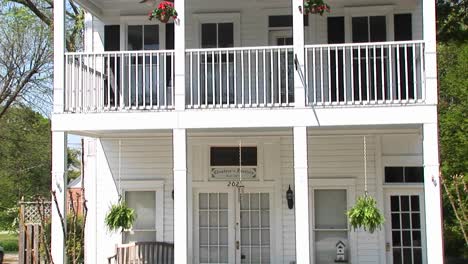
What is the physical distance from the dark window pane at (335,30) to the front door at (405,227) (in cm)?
362

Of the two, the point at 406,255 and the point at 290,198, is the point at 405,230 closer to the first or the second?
the point at 406,255

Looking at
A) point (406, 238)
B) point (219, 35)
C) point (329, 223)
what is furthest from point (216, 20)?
point (406, 238)

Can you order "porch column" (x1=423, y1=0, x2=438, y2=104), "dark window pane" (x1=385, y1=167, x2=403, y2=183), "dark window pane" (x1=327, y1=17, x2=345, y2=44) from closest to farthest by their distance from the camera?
"porch column" (x1=423, y1=0, x2=438, y2=104) → "dark window pane" (x1=327, y1=17, x2=345, y2=44) → "dark window pane" (x1=385, y1=167, x2=403, y2=183)

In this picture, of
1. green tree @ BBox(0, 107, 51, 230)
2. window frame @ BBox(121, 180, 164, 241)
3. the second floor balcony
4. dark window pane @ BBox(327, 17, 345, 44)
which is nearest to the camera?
the second floor balcony

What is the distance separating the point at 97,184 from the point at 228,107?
4529 millimetres

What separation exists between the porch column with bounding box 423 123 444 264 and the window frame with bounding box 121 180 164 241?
614 cm

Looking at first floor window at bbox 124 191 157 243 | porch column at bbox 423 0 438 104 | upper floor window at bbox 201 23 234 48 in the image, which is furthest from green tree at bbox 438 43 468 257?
first floor window at bbox 124 191 157 243

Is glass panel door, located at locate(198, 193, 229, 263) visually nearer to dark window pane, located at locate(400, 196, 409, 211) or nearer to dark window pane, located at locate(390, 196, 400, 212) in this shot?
dark window pane, located at locate(390, 196, 400, 212)

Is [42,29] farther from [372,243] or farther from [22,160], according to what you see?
[372,243]

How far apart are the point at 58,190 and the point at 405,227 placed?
759cm

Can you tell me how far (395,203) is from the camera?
14.3 meters

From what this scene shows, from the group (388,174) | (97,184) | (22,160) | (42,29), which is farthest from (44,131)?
(388,174)

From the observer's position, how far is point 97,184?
48.3 feet

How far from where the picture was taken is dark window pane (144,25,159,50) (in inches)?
580
